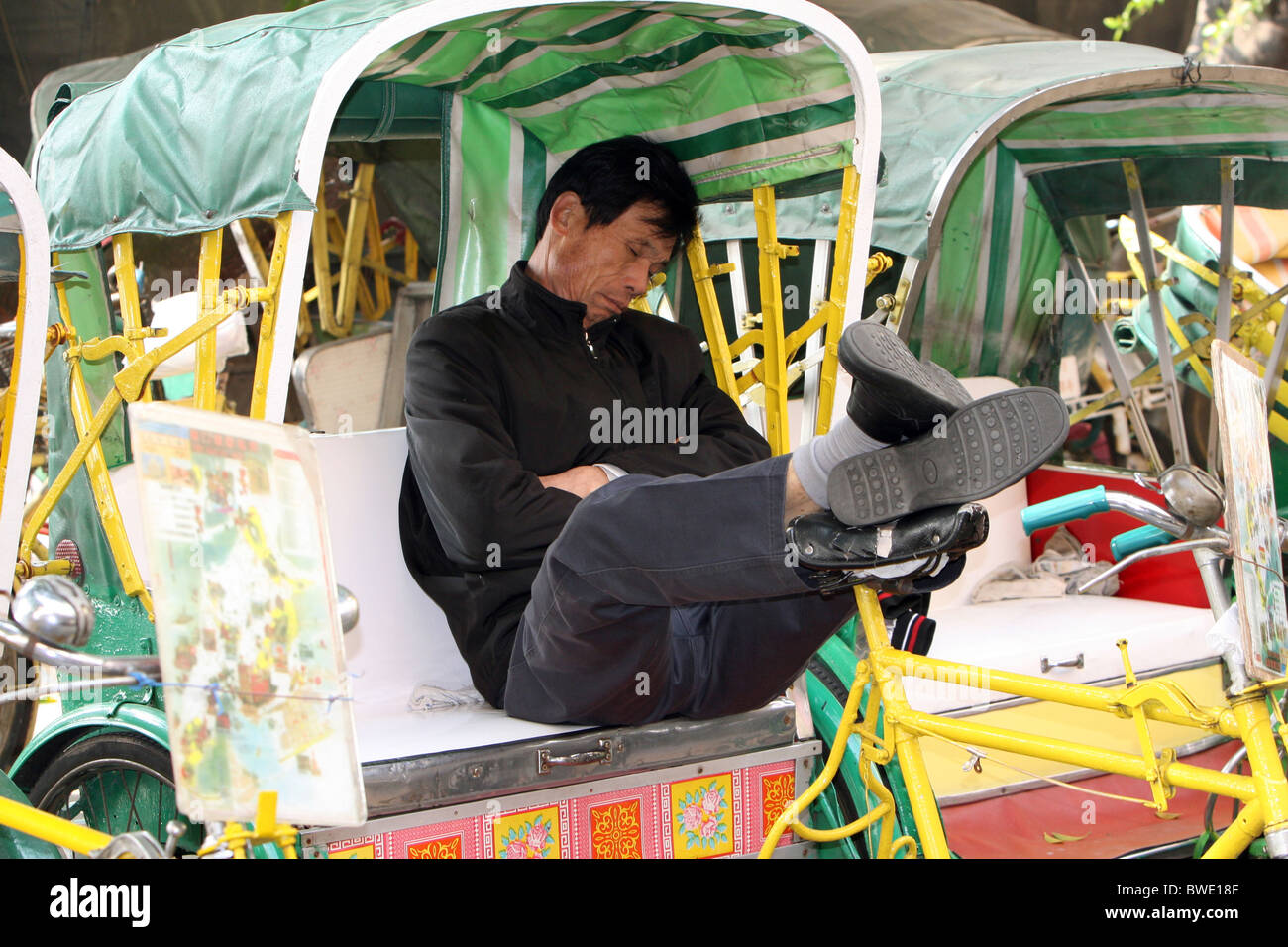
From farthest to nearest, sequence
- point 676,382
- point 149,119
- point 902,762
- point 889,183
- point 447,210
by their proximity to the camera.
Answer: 1. point 889,183
2. point 447,210
3. point 676,382
4. point 149,119
5. point 902,762

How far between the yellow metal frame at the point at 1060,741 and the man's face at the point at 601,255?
3.48 ft

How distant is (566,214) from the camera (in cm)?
296

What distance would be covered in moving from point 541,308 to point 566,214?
23 centimetres

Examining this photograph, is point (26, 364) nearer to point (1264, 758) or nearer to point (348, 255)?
point (1264, 758)

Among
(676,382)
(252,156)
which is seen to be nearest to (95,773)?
(252,156)

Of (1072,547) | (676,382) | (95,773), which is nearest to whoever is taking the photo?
(95,773)

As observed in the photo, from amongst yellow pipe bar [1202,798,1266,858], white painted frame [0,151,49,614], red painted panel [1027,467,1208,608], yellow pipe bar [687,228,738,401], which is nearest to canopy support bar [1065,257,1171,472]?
red painted panel [1027,467,1208,608]

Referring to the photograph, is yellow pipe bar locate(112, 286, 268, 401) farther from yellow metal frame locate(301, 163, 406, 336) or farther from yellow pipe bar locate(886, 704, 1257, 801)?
yellow metal frame locate(301, 163, 406, 336)

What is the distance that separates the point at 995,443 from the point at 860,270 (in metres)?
1.19

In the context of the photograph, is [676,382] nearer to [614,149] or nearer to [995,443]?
[614,149]

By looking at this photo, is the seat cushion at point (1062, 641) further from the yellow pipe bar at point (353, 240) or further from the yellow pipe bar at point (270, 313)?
the yellow pipe bar at point (353, 240)

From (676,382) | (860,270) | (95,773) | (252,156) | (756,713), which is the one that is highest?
(252,156)

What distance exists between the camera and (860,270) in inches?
115

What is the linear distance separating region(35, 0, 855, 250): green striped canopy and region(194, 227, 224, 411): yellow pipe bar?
0.05 metres
